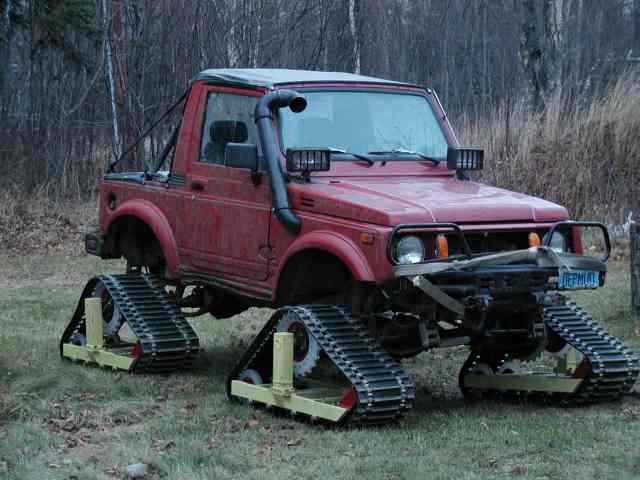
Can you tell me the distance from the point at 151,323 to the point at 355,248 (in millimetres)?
2377

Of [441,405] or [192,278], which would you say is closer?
[441,405]

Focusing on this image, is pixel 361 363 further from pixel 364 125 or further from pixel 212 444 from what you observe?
pixel 364 125

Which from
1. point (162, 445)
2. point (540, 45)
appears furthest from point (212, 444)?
point (540, 45)

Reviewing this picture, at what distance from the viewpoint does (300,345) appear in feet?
23.5

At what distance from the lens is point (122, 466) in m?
6.00

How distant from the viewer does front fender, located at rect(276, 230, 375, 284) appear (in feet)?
22.0

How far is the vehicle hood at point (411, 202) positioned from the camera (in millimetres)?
6789

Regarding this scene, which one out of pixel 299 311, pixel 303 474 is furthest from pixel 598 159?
pixel 303 474

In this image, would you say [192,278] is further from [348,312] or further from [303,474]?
[303,474]

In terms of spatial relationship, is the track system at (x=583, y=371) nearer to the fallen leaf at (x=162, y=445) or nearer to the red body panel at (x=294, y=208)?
the red body panel at (x=294, y=208)

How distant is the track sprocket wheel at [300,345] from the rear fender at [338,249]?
0.43m

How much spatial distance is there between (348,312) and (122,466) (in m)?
1.80

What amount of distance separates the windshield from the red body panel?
0.13 meters

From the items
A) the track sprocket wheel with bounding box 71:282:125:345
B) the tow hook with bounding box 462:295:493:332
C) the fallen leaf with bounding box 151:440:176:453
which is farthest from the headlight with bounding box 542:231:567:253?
the track sprocket wheel with bounding box 71:282:125:345
